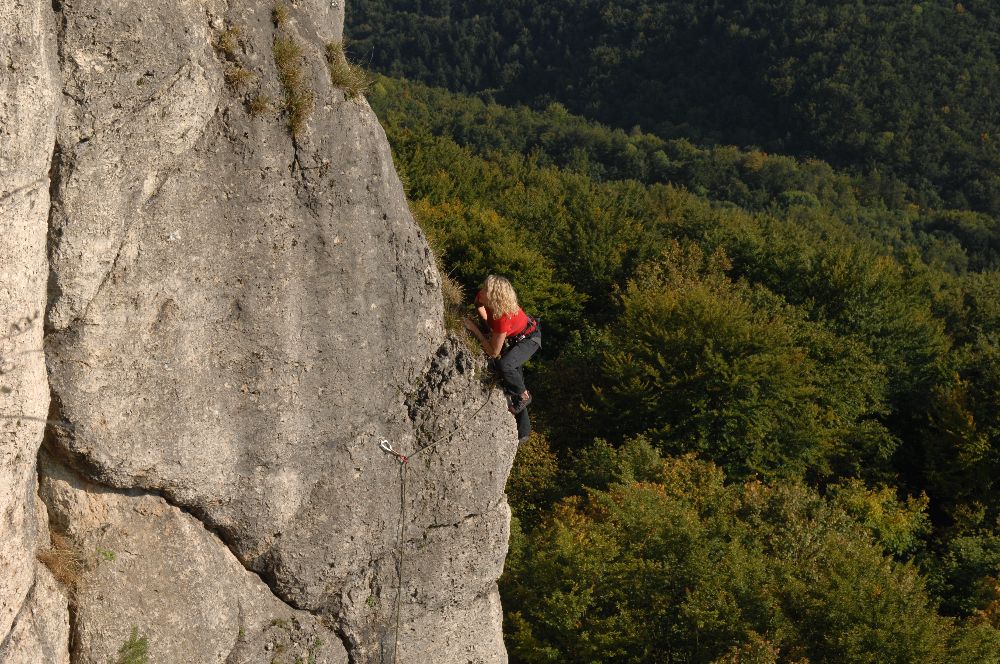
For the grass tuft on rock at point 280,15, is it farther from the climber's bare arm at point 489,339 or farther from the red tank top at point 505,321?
the climber's bare arm at point 489,339

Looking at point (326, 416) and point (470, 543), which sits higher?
point (326, 416)

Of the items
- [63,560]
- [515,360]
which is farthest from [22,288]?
[515,360]

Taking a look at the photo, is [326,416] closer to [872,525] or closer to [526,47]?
[872,525]

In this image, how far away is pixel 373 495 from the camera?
29.5 ft

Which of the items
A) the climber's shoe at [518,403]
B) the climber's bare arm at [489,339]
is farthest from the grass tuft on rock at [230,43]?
the climber's shoe at [518,403]

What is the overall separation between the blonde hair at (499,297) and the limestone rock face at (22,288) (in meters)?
4.40

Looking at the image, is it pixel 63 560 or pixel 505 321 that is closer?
pixel 63 560

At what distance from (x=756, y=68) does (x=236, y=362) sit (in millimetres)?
99567

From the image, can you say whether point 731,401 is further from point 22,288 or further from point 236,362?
point 22,288

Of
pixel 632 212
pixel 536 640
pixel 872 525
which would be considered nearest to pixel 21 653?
pixel 536 640

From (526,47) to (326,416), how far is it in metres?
115

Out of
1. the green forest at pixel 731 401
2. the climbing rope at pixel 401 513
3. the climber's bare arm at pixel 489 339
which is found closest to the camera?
the climbing rope at pixel 401 513

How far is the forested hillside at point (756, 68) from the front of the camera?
85125 mm

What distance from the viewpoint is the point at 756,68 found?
9906 centimetres
